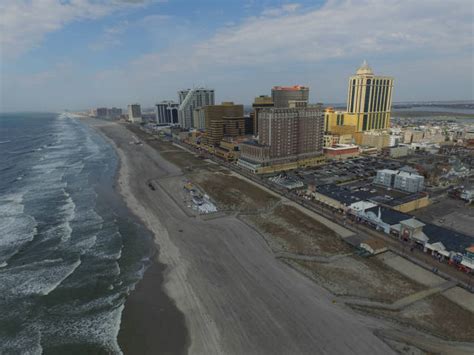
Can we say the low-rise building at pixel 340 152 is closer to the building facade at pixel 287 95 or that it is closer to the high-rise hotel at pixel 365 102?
the high-rise hotel at pixel 365 102

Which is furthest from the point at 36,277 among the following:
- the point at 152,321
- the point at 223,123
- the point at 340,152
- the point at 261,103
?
the point at 261,103

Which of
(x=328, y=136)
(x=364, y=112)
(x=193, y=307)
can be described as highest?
(x=364, y=112)

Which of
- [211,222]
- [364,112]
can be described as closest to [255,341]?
[211,222]

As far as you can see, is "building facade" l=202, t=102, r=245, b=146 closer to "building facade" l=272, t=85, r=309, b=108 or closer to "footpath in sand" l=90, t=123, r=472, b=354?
"building facade" l=272, t=85, r=309, b=108

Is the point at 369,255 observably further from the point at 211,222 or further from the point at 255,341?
the point at 211,222

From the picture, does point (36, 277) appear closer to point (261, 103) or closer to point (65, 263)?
point (65, 263)

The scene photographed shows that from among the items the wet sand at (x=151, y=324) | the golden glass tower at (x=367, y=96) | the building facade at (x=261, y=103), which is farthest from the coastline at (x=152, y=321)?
the golden glass tower at (x=367, y=96)
